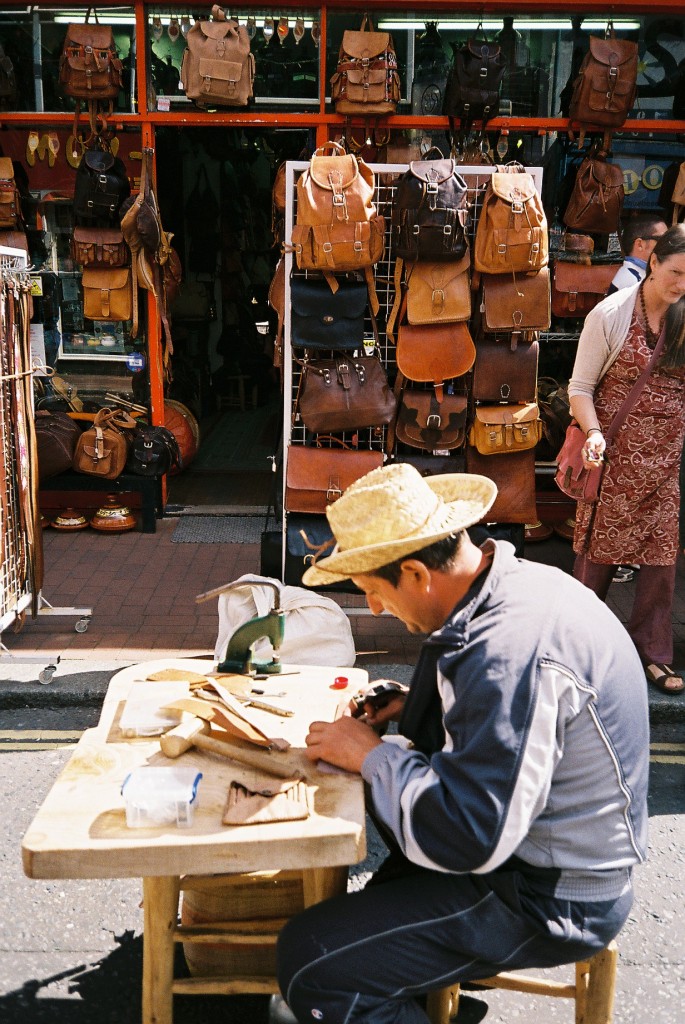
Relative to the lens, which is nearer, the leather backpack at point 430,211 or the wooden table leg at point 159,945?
the wooden table leg at point 159,945

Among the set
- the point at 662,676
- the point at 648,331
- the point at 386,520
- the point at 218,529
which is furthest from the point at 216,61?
the point at 386,520

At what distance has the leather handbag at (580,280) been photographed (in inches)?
293

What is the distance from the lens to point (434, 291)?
5406mm

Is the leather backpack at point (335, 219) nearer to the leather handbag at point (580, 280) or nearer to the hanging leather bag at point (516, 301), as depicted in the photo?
the hanging leather bag at point (516, 301)

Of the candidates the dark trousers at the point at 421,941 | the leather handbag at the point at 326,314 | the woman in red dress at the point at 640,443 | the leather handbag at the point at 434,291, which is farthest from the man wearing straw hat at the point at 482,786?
the leather handbag at the point at 434,291

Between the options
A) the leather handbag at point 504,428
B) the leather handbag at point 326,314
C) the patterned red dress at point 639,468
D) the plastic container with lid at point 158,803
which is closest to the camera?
the plastic container with lid at point 158,803

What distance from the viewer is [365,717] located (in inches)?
111

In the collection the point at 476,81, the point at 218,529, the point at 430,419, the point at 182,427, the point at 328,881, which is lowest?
the point at 218,529

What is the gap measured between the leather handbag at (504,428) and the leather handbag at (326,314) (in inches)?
32.5

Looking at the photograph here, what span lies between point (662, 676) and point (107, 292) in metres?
4.96

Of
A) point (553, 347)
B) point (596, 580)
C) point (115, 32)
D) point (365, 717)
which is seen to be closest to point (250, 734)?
point (365, 717)

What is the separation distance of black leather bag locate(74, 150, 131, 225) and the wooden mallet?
223 inches

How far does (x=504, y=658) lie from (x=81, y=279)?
6721 mm

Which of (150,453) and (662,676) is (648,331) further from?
(150,453)
